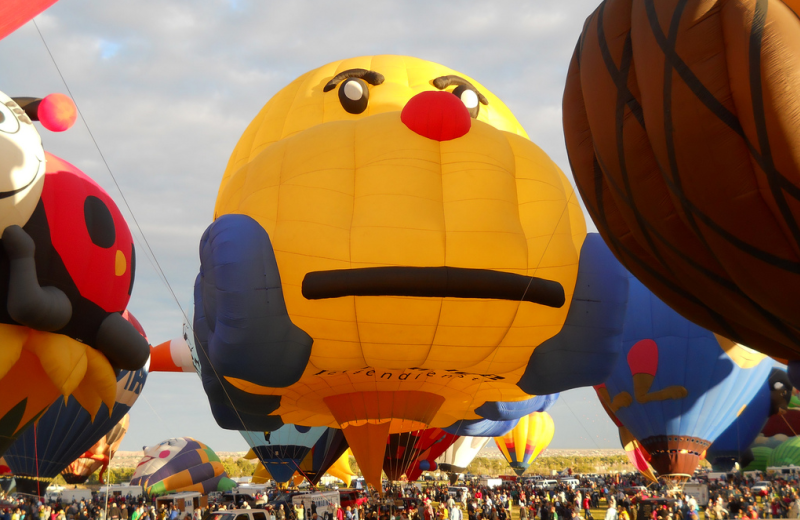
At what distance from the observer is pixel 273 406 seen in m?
9.08

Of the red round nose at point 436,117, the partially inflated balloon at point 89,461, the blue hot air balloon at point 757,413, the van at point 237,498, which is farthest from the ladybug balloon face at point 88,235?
the partially inflated balloon at point 89,461

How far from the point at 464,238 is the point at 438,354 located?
4.59ft

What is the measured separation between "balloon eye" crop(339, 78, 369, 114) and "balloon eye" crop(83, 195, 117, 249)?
328 centimetres

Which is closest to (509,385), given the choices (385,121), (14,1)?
(385,121)

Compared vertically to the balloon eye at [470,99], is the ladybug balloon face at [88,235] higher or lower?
lower

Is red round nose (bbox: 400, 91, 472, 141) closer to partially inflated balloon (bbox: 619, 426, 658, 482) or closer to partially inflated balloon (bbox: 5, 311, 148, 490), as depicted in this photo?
partially inflated balloon (bbox: 5, 311, 148, 490)

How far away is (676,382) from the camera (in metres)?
14.6

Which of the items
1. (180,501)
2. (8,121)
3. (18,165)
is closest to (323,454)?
(180,501)

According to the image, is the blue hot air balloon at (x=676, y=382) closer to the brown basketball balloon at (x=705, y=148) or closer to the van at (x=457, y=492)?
the van at (x=457, y=492)

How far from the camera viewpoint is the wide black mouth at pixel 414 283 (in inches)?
273

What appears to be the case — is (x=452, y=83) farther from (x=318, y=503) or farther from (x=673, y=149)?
(x=318, y=503)

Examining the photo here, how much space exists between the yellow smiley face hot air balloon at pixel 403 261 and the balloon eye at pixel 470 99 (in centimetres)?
114

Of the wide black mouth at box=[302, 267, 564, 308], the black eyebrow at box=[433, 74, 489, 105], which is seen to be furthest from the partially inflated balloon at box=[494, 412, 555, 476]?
the wide black mouth at box=[302, 267, 564, 308]

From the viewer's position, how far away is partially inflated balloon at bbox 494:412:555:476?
30250 millimetres
